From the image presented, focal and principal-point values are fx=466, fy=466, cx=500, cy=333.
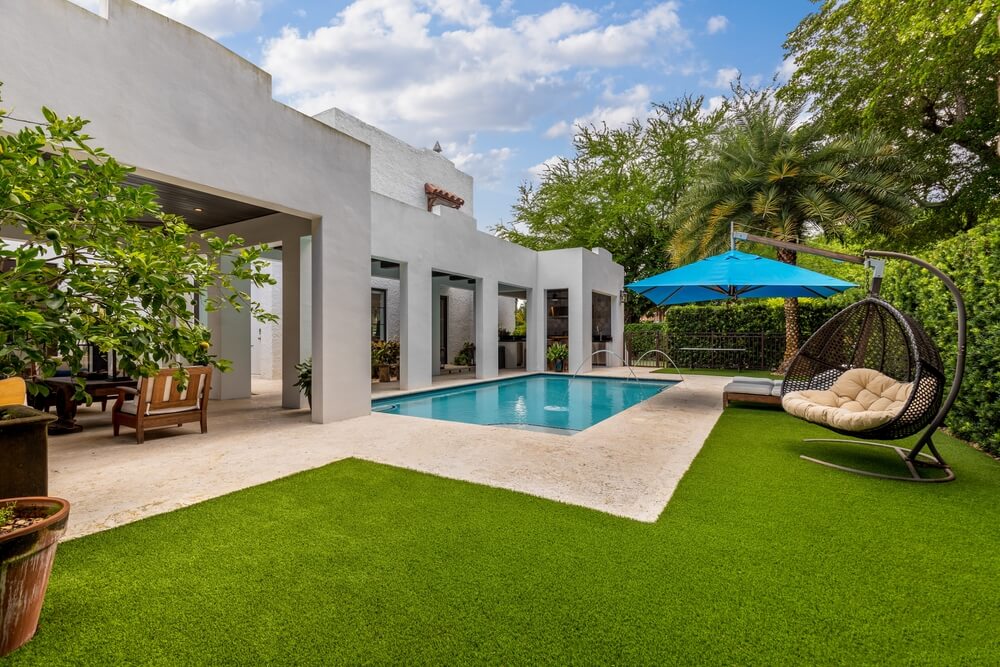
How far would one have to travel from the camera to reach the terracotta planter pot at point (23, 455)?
9.78ft

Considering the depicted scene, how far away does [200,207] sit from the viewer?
24.9ft

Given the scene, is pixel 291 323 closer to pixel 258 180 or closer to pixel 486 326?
pixel 258 180

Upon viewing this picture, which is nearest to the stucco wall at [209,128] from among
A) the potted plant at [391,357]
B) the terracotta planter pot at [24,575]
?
the terracotta planter pot at [24,575]

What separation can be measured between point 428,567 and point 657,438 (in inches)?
159

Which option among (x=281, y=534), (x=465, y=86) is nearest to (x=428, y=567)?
(x=281, y=534)

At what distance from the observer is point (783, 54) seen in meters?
15.4

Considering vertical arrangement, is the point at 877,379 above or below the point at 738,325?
below

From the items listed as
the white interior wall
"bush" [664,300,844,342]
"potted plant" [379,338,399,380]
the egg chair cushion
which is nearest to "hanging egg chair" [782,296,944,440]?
the egg chair cushion

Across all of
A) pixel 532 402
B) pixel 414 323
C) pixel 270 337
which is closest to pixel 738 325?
pixel 532 402

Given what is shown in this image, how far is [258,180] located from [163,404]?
10.0 ft

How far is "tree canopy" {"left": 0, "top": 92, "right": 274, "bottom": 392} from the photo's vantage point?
69.8 inches

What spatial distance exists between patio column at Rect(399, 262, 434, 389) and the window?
4.92 m

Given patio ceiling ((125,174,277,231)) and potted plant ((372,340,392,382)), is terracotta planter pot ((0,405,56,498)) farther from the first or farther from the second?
potted plant ((372,340,392,382))

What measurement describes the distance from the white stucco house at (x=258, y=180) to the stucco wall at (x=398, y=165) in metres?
0.62
